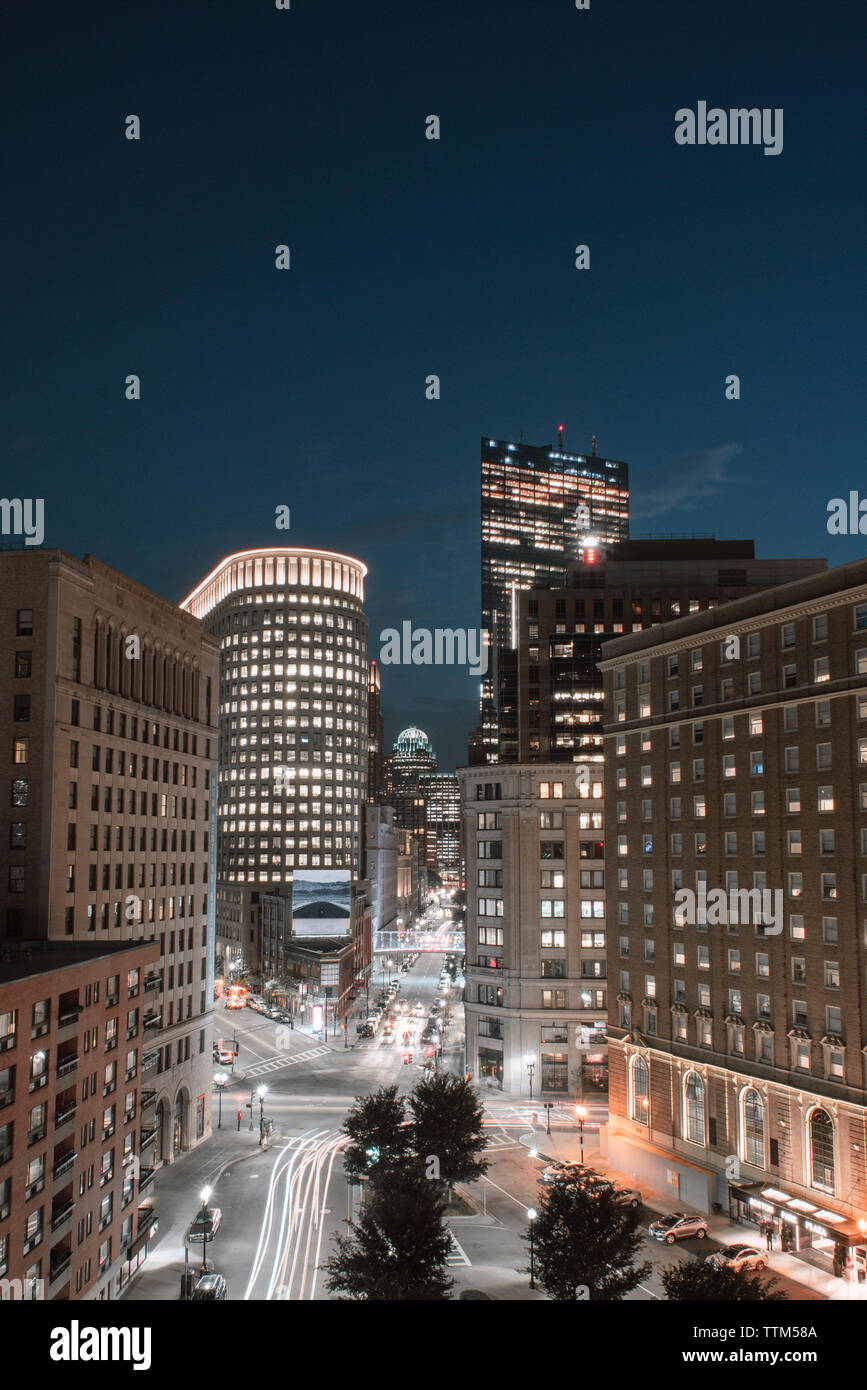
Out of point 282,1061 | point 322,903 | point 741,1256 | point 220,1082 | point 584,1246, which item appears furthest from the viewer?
point 322,903

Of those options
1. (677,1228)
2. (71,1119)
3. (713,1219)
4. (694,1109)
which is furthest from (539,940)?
(71,1119)

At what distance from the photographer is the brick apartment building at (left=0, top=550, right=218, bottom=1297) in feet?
174

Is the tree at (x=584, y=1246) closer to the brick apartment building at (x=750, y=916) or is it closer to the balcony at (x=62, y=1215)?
the brick apartment building at (x=750, y=916)

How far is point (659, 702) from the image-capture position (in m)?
69.8

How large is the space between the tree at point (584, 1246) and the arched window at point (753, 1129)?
60.7 ft

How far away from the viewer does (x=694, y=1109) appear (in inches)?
2424

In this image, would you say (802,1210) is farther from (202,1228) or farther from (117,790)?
(117,790)

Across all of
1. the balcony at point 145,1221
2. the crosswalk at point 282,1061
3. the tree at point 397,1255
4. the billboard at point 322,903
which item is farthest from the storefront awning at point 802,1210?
the billboard at point 322,903

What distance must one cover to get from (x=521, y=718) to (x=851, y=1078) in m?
68.6

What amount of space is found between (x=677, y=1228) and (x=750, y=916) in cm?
1747

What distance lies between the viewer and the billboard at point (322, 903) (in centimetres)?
13475

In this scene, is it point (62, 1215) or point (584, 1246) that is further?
point (584, 1246)
